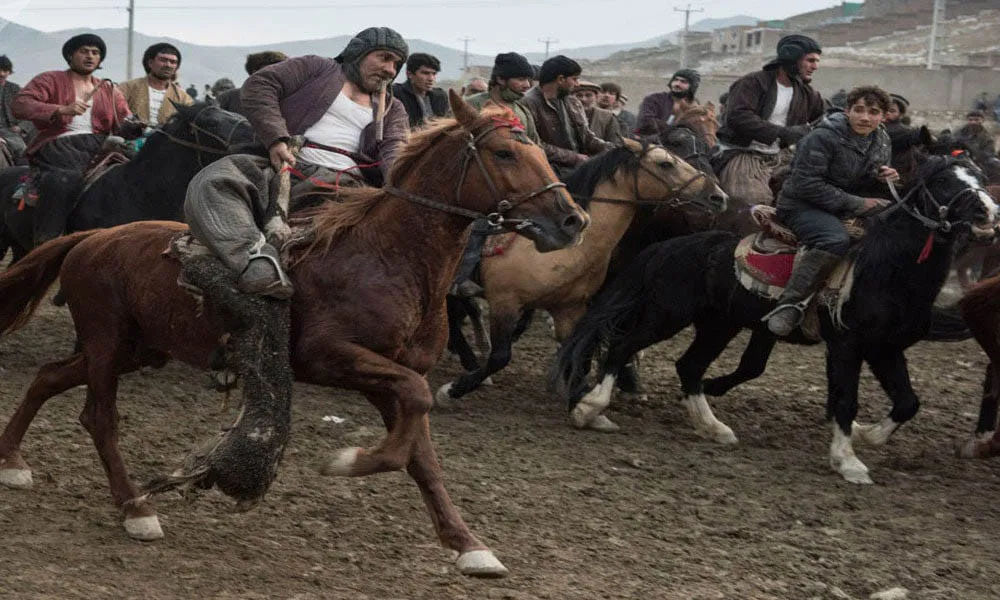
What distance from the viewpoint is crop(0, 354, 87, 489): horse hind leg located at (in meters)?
6.32

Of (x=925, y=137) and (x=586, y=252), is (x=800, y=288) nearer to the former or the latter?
(x=925, y=137)

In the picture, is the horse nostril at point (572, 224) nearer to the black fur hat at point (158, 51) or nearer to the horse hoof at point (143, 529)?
the horse hoof at point (143, 529)

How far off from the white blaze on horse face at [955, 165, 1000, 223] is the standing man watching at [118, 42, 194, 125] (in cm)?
667

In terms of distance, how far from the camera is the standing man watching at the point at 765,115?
10.4 metres

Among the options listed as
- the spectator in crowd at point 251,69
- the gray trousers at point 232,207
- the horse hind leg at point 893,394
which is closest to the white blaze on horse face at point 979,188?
the horse hind leg at point 893,394

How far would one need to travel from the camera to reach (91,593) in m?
5.03

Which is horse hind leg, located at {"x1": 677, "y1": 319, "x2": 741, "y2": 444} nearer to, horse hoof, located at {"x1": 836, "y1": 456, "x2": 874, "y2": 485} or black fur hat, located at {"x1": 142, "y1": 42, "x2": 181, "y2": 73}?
horse hoof, located at {"x1": 836, "y1": 456, "x2": 874, "y2": 485}

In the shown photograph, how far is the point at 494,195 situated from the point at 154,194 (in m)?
4.85

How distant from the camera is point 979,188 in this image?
7.40 metres

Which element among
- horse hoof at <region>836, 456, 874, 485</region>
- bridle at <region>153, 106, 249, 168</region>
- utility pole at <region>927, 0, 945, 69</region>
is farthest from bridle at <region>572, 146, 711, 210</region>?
utility pole at <region>927, 0, 945, 69</region>

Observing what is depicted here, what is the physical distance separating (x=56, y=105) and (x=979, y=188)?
6973 millimetres

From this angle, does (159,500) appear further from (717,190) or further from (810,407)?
(810,407)

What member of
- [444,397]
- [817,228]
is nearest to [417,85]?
[444,397]

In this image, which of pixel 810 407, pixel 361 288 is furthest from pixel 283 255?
pixel 810 407
